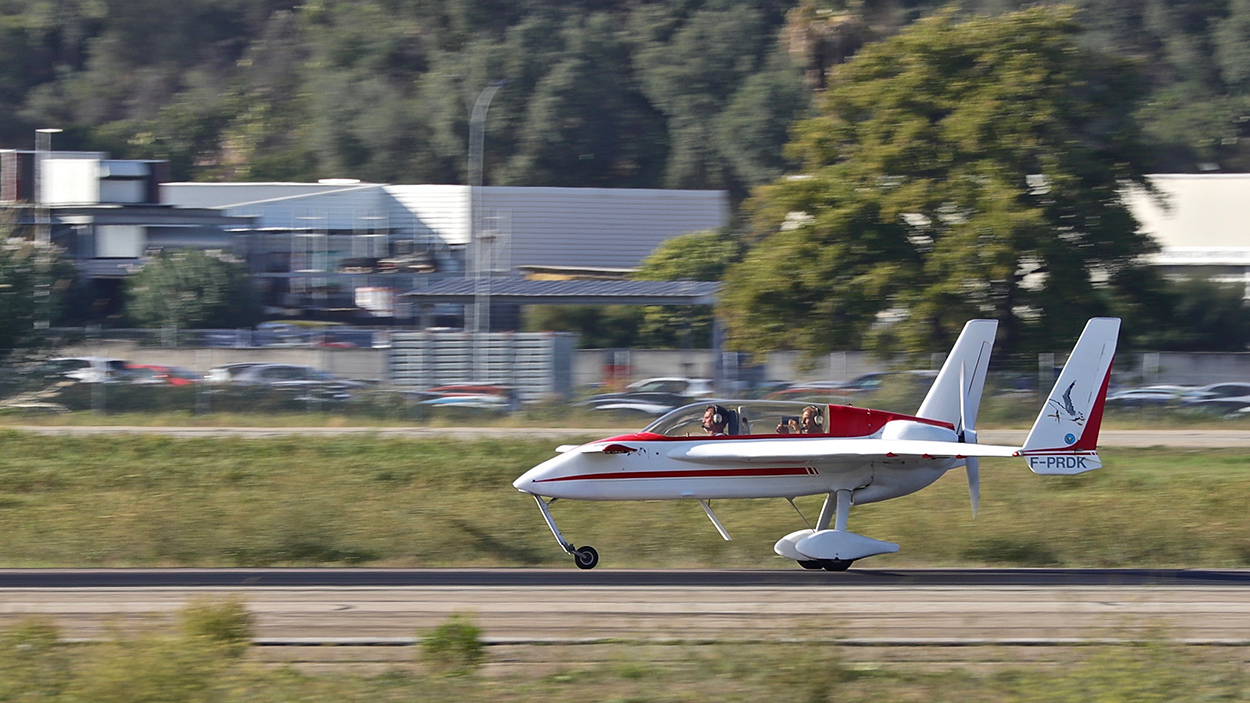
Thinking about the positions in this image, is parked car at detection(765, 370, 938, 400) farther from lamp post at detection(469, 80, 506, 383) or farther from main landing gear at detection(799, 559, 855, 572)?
main landing gear at detection(799, 559, 855, 572)

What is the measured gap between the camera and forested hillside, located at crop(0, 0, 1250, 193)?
9019 centimetres

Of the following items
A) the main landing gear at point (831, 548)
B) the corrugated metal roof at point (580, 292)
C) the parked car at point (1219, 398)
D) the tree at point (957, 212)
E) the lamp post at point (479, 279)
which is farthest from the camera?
the corrugated metal roof at point (580, 292)

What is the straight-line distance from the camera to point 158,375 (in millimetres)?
37938

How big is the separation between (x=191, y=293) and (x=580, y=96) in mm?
35986

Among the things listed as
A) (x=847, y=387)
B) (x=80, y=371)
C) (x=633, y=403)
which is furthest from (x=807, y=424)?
(x=80, y=371)

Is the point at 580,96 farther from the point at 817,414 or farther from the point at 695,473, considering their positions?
the point at 695,473

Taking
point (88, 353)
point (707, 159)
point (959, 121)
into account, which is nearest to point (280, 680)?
point (959, 121)

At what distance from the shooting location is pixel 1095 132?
4334cm

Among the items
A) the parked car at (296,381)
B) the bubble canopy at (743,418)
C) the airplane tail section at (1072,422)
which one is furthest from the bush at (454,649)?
the parked car at (296,381)

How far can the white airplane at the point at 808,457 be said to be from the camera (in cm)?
1599

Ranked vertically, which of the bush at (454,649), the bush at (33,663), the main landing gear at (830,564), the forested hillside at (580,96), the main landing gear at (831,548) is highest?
the forested hillside at (580,96)

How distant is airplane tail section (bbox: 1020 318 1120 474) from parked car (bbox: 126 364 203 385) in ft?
85.4

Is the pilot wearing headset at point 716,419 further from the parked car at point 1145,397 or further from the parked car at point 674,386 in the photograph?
the parked car at point 1145,397

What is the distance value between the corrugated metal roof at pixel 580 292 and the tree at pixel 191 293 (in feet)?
41.9
